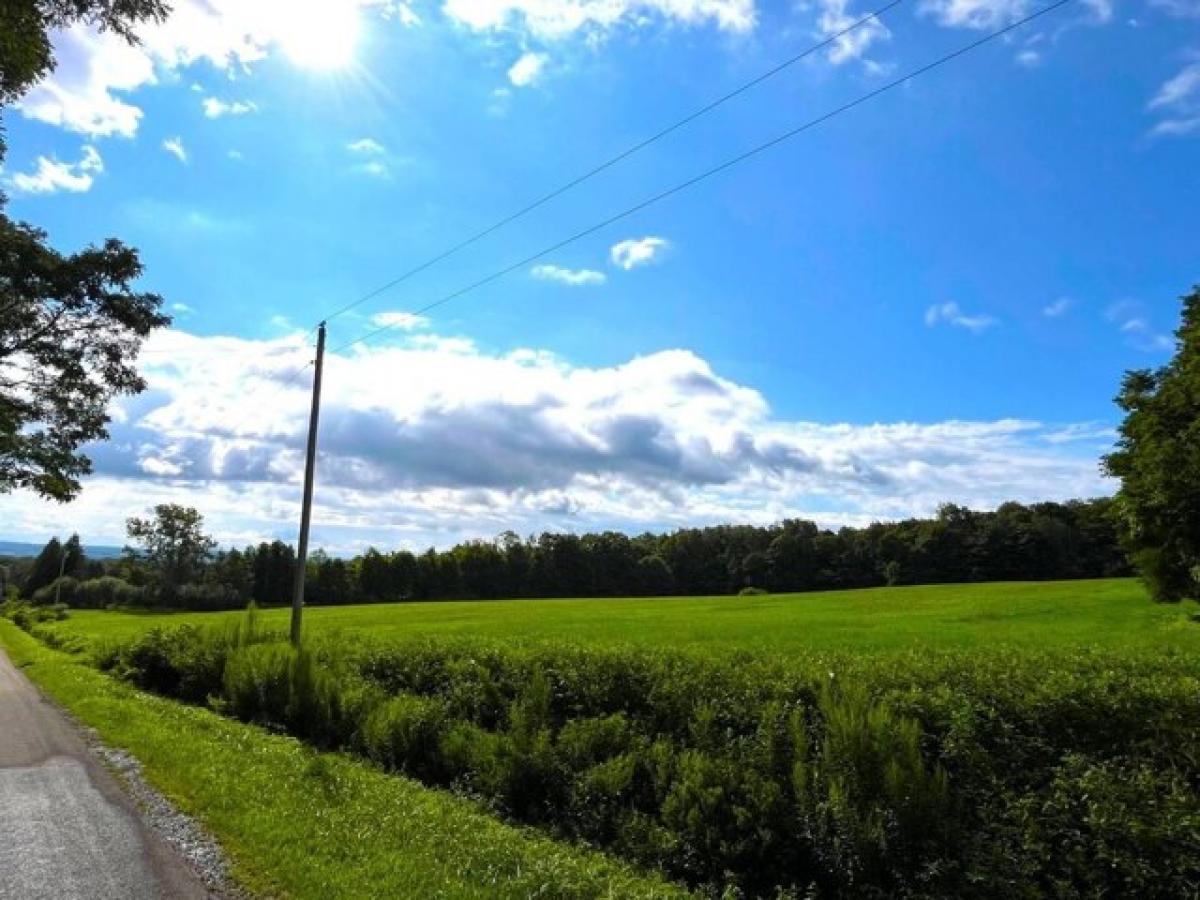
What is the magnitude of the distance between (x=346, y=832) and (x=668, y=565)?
12417cm

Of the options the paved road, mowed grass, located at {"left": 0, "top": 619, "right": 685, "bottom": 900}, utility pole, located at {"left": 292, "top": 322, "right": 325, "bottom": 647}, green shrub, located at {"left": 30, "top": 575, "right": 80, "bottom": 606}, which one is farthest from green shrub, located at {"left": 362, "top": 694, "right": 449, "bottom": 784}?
green shrub, located at {"left": 30, "top": 575, "right": 80, "bottom": 606}

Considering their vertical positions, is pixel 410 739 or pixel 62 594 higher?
pixel 62 594

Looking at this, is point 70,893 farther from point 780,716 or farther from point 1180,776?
point 1180,776

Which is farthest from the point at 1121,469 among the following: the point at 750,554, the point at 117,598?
the point at 117,598

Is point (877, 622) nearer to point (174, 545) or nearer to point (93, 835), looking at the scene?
point (93, 835)

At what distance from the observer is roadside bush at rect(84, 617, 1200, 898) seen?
6.85 meters

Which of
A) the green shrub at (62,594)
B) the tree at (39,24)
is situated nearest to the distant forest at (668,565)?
the green shrub at (62,594)

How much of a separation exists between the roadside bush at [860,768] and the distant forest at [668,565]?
98853mm

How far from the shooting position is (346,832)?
8680 millimetres

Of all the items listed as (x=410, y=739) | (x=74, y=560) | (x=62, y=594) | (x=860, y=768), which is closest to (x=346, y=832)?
(x=410, y=739)

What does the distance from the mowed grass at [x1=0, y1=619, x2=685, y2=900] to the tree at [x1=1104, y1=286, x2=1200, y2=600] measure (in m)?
40.8

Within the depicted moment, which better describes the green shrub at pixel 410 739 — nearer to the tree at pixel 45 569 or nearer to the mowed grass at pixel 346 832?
the mowed grass at pixel 346 832

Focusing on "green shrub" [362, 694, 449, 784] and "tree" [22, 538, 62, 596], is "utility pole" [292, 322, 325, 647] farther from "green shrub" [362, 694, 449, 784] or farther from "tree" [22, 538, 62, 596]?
"tree" [22, 538, 62, 596]

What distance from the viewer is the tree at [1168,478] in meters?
39.2
